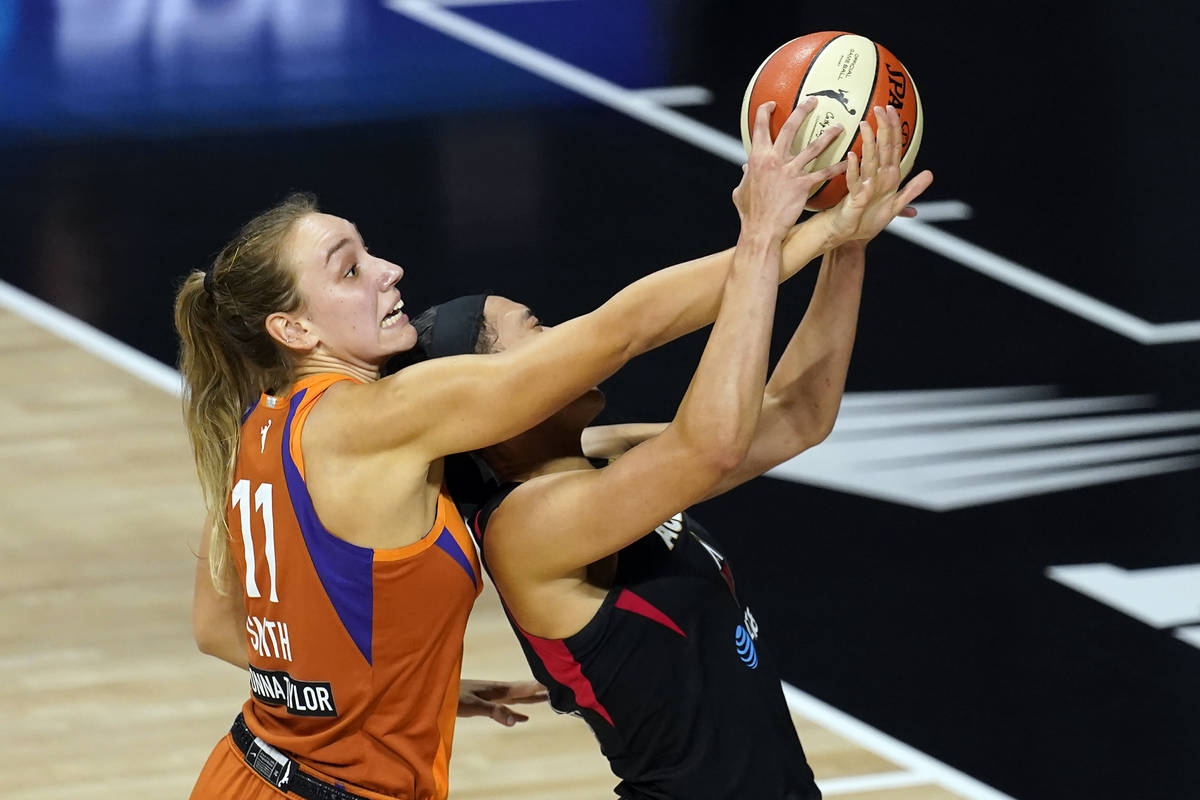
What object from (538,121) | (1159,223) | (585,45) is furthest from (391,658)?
(585,45)

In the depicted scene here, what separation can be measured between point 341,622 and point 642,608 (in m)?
0.52

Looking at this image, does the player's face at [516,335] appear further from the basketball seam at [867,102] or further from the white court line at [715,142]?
the white court line at [715,142]

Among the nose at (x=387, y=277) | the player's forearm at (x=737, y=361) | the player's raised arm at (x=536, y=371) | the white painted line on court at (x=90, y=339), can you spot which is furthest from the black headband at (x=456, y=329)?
the white painted line on court at (x=90, y=339)

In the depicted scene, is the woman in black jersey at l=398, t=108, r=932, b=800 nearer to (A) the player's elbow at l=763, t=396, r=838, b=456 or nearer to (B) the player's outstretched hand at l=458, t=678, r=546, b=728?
(A) the player's elbow at l=763, t=396, r=838, b=456

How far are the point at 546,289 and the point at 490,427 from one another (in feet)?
17.3

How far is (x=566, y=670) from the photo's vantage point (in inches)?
132

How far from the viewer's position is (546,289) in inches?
328

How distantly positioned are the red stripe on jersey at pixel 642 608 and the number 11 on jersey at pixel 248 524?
592mm

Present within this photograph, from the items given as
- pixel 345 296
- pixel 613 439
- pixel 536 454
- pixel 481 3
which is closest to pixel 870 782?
pixel 613 439

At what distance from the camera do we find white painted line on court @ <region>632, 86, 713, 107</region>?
10.6m

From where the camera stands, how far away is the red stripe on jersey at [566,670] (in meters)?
3.32

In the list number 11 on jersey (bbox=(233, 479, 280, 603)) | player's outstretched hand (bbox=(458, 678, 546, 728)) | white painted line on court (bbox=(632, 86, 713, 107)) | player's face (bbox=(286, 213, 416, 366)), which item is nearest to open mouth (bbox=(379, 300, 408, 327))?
player's face (bbox=(286, 213, 416, 366))

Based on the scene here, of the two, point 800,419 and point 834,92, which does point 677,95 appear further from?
point 834,92

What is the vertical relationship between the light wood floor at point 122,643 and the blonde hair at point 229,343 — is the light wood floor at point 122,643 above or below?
below
